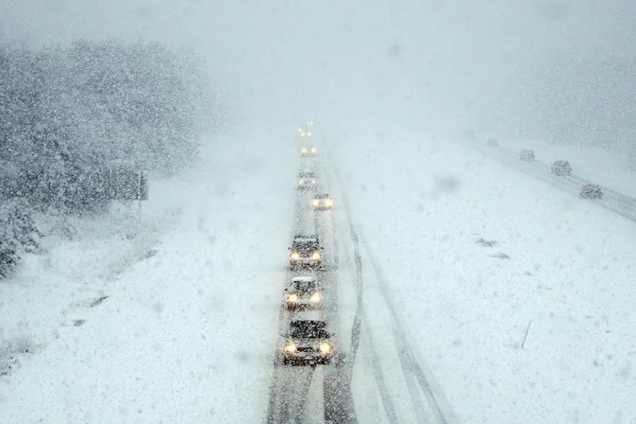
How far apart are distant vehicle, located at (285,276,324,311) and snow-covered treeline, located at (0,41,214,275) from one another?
12.2 m

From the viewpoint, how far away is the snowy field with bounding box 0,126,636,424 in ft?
43.6

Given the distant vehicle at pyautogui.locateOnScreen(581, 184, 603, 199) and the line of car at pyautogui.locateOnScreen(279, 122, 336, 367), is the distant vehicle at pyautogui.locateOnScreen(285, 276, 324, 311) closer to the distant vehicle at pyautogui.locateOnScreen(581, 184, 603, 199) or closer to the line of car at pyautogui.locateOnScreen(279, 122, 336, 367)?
the line of car at pyautogui.locateOnScreen(279, 122, 336, 367)

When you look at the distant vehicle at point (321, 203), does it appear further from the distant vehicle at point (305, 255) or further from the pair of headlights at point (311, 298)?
the pair of headlights at point (311, 298)

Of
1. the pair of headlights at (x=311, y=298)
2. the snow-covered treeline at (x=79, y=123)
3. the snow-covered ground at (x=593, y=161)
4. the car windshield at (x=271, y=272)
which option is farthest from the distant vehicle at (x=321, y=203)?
the snow-covered ground at (x=593, y=161)

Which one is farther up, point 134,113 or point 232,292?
point 134,113

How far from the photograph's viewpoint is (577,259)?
79.8 feet

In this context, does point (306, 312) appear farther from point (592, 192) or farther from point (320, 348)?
point (592, 192)

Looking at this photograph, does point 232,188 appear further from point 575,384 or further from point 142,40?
point 575,384

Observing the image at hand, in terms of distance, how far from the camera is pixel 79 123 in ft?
91.5

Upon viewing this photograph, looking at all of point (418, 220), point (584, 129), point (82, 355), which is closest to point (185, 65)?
point (418, 220)

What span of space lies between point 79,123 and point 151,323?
1622 centimetres

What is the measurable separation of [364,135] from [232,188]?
4051 centimetres

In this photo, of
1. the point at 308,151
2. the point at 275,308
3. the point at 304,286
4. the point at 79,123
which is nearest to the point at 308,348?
the point at 304,286

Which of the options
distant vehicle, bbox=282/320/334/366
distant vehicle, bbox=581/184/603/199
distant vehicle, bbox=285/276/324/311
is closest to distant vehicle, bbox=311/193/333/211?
distant vehicle, bbox=285/276/324/311
